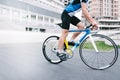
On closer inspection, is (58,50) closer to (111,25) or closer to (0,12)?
(0,12)

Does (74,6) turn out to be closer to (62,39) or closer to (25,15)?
(62,39)

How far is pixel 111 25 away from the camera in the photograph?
148500 mm

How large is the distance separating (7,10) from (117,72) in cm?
5940

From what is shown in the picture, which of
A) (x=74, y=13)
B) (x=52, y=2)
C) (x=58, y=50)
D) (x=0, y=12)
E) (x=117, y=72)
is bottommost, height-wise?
(x=117, y=72)

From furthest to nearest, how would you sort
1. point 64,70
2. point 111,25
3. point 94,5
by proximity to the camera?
point 94,5
point 111,25
point 64,70

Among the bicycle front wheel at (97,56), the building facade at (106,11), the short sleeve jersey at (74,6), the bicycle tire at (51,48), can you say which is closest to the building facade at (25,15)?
the bicycle tire at (51,48)

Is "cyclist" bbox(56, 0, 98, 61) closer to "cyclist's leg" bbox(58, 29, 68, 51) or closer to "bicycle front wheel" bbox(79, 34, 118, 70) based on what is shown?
"cyclist's leg" bbox(58, 29, 68, 51)

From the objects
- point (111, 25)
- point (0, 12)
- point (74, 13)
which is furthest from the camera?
point (111, 25)

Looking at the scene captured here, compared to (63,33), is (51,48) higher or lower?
lower

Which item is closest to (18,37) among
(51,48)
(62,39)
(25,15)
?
(51,48)

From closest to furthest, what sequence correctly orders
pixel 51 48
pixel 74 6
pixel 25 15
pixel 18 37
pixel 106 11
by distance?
pixel 74 6
pixel 51 48
pixel 18 37
pixel 25 15
pixel 106 11

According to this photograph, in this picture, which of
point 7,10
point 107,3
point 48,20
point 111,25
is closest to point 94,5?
point 107,3

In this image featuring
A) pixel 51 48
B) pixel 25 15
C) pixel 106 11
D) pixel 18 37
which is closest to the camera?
pixel 51 48

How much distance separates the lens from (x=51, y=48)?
641 cm
